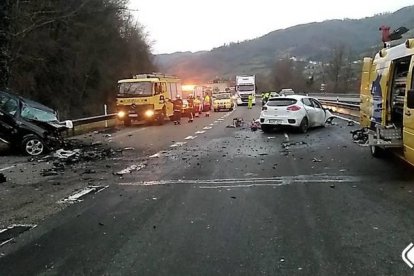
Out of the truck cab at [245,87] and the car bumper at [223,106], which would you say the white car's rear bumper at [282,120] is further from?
the truck cab at [245,87]

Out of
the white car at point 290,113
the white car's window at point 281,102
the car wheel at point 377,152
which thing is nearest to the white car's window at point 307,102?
the white car at point 290,113

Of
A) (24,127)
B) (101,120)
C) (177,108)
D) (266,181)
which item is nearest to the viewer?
(266,181)

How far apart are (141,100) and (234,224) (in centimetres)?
2301

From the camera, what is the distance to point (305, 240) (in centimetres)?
575

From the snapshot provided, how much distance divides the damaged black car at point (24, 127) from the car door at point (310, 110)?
10509mm

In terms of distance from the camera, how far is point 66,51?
39.1 meters

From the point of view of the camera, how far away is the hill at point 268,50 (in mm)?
135125

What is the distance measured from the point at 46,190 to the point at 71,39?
3300cm

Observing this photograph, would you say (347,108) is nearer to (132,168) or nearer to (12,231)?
(132,168)

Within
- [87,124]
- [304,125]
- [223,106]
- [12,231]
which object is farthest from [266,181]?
[223,106]

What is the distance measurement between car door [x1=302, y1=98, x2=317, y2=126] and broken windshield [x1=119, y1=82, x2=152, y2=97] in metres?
10.1

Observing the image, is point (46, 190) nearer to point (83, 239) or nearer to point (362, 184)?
point (83, 239)

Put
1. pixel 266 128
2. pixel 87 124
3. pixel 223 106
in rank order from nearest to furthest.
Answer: pixel 266 128 < pixel 87 124 < pixel 223 106

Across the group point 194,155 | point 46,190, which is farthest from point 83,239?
point 194,155
